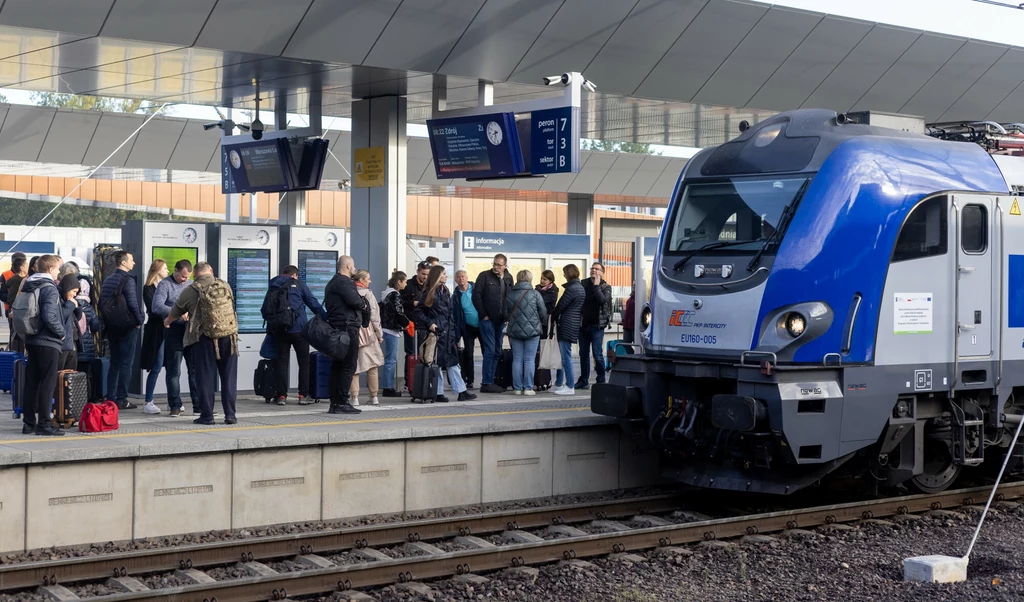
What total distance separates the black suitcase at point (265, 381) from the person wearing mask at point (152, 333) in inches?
48.4

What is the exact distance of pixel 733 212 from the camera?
33.7 ft

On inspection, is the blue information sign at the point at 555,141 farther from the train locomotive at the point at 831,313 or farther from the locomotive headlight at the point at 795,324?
the locomotive headlight at the point at 795,324

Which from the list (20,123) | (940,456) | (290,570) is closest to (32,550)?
(290,570)

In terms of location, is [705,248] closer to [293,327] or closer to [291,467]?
[291,467]

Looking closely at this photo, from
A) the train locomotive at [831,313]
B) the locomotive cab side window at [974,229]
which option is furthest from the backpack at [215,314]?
the locomotive cab side window at [974,229]

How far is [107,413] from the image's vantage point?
33.5 feet

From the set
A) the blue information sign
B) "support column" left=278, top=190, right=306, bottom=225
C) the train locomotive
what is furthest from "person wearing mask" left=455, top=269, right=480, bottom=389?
"support column" left=278, top=190, right=306, bottom=225

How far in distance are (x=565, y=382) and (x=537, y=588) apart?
7.21 metres

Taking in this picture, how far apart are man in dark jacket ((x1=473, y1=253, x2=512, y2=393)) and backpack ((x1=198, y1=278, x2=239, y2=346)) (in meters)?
4.14

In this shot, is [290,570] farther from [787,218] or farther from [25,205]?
[25,205]

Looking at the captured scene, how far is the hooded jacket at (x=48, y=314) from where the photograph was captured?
32.1 ft

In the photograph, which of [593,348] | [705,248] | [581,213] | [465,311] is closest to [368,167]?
[465,311]

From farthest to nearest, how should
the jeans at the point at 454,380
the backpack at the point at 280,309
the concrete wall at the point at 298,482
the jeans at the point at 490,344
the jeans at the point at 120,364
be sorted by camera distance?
the jeans at the point at 490,344
the jeans at the point at 454,380
the backpack at the point at 280,309
the jeans at the point at 120,364
the concrete wall at the point at 298,482

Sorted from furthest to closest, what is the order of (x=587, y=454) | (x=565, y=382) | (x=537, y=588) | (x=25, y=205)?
(x=25, y=205), (x=565, y=382), (x=587, y=454), (x=537, y=588)
